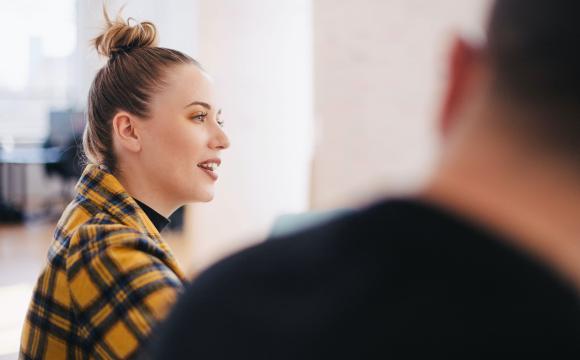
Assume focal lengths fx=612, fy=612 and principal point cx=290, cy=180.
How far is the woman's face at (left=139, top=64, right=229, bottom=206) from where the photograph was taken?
3.94ft

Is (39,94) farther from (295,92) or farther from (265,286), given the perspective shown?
(265,286)

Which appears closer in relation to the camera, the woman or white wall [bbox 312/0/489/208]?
Result: the woman

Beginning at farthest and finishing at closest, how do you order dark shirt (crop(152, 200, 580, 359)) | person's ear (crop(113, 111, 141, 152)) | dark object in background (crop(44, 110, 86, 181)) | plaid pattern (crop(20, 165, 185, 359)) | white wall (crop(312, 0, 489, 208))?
1. dark object in background (crop(44, 110, 86, 181))
2. white wall (crop(312, 0, 489, 208))
3. person's ear (crop(113, 111, 141, 152))
4. plaid pattern (crop(20, 165, 185, 359))
5. dark shirt (crop(152, 200, 580, 359))

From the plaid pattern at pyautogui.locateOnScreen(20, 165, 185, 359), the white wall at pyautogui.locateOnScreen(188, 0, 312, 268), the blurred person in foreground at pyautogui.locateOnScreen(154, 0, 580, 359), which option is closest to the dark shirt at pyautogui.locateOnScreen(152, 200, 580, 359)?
the blurred person in foreground at pyautogui.locateOnScreen(154, 0, 580, 359)

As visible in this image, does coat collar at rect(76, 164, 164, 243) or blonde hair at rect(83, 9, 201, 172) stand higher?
blonde hair at rect(83, 9, 201, 172)

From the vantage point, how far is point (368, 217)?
330 millimetres

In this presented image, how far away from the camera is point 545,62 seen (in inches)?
Answer: 12.6

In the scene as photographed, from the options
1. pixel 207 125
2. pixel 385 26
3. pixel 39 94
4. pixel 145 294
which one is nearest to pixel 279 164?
pixel 385 26

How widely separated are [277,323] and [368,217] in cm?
7

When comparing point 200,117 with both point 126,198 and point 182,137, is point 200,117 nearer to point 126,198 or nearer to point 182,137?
point 182,137

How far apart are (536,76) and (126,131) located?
0.98m

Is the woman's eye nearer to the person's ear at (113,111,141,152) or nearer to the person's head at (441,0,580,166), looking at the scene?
the person's ear at (113,111,141,152)

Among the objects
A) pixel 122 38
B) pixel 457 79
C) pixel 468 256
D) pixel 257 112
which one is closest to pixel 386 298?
pixel 468 256

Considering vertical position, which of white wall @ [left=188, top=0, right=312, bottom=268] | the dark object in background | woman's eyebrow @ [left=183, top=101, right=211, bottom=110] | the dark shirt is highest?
the dark shirt
